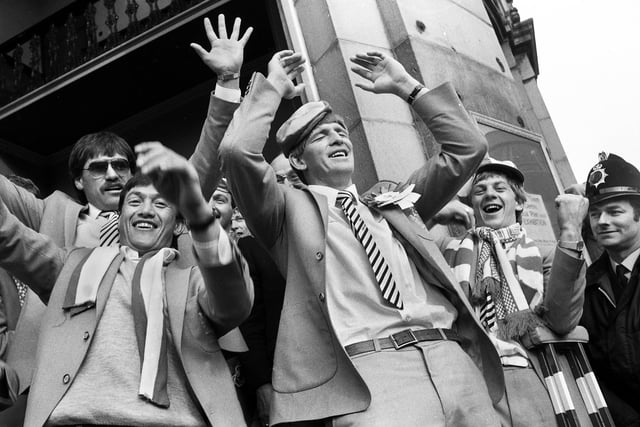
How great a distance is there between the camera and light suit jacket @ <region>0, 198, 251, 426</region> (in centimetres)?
268

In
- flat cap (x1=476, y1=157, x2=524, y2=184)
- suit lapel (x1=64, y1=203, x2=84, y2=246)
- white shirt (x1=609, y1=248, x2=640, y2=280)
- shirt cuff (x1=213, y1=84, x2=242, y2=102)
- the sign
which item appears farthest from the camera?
the sign

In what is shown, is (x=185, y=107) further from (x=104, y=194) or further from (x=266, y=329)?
(x=266, y=329)

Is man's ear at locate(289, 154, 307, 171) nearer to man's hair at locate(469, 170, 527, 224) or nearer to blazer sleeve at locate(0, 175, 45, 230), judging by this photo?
man's hair at locate(469, 170, 527, 224)

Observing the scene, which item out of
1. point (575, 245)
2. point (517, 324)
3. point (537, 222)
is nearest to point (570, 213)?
point (575, 245)

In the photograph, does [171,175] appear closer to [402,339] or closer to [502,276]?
[402,339]

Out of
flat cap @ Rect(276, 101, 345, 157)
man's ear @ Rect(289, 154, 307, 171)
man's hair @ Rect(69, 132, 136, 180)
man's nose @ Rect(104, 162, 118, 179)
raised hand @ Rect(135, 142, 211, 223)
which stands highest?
man's hair @ Rect(69, 132, 136, 180)

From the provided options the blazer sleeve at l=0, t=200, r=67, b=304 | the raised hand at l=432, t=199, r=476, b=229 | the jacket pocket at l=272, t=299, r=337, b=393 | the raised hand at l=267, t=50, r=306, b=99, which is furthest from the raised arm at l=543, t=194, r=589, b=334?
the blazer sleeve at l=0, t=200, r=67, b=304

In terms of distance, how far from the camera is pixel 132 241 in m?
3.30

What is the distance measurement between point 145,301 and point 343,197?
3.07 ft

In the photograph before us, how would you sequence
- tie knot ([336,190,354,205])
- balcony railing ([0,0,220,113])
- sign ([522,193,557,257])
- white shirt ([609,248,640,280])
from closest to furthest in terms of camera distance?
tie knot ([336,190,354,205]) → white shirt ([609,248,640,280]) → sign ([522,193,557,257]) → balcony railing ([0,0,220,113])

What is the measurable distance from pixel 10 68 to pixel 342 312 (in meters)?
7.57

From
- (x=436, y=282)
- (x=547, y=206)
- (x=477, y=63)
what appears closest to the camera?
(x=436, y=282)

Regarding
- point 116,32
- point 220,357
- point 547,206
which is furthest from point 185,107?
point 220,357

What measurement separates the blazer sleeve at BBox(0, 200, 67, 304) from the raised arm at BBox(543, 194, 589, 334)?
7.28 ft
